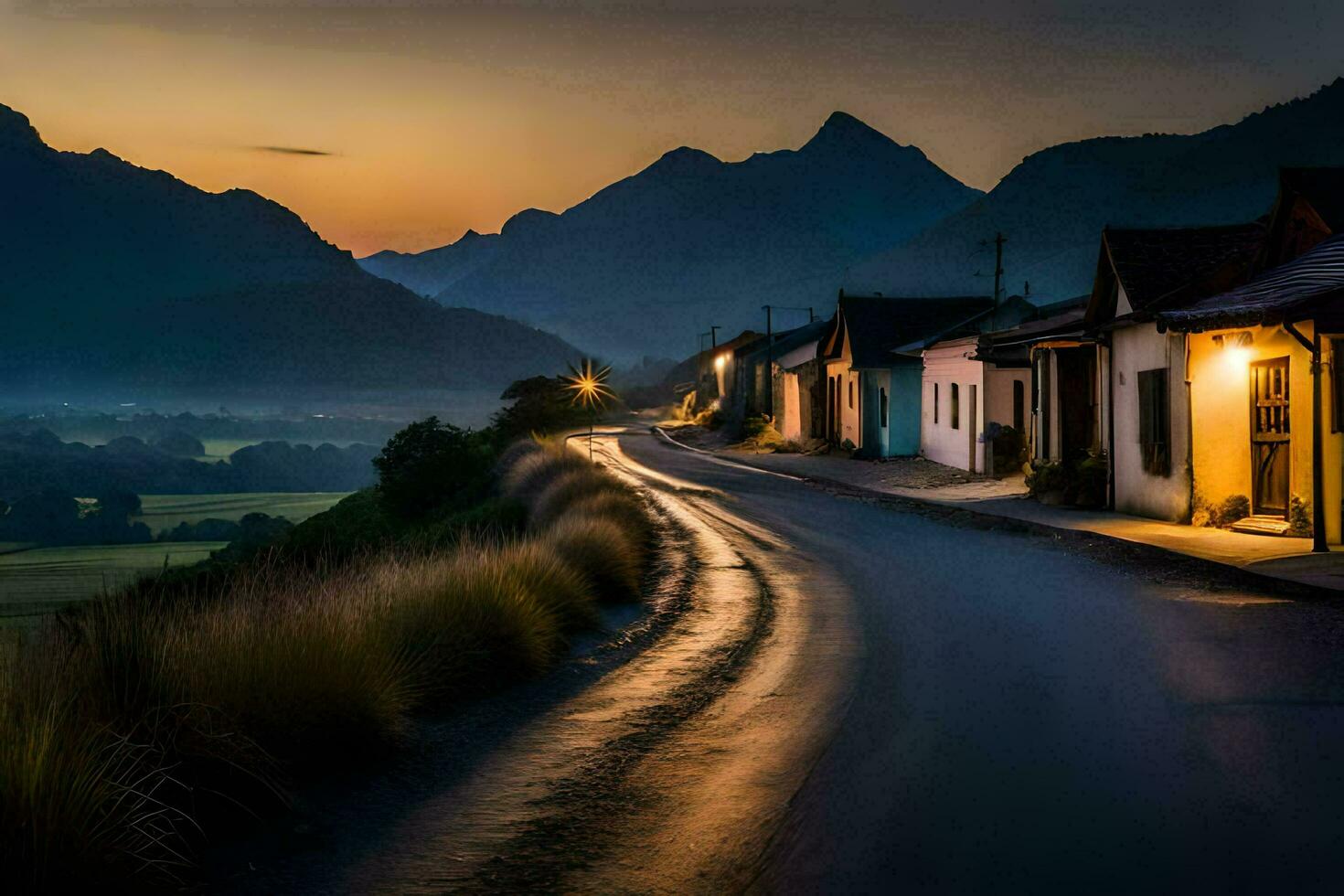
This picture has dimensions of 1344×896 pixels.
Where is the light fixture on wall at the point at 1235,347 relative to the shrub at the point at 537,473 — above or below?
above

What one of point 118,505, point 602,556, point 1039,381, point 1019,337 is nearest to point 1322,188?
point 1039,381

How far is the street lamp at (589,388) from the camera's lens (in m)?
63.8

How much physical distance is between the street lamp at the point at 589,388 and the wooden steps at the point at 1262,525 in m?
37.8

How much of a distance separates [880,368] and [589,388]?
1929cm

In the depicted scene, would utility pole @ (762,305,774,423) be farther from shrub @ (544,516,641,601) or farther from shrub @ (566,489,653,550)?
shrub @ (544,516,641,601)

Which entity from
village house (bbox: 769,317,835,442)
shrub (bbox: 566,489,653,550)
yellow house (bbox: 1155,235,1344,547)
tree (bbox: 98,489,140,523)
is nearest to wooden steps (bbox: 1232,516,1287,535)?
yellow house (bbox: 1155,235,1344,547)

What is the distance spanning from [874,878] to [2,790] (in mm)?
3391

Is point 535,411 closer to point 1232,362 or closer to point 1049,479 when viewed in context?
point 1049,479

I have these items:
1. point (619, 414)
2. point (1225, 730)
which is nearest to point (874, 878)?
point (1225, 730)

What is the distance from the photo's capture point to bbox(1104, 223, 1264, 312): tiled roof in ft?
66.7

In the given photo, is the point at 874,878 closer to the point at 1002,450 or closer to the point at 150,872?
the point at 150,872

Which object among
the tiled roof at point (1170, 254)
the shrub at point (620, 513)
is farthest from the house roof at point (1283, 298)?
the shrub at point (620, 513)

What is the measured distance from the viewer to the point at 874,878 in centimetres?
441

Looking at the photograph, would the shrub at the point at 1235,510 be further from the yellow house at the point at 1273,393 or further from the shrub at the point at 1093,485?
the shrub at the point at 1093,485
